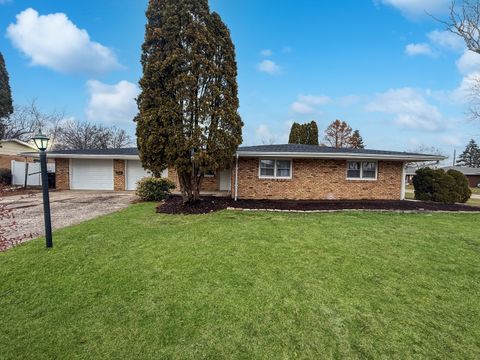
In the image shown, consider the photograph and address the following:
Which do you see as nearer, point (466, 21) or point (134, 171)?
point (466, 21)

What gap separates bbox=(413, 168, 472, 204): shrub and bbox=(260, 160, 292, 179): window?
6.82 meters

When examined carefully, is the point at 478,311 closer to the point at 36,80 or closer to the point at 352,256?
the point at 352,256

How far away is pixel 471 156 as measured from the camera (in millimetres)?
56875

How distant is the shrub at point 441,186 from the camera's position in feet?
40.0

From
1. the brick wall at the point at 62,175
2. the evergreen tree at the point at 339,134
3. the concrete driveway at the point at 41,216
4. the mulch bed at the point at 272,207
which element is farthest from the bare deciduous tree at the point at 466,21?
the evergreen tree at the point at 339,134

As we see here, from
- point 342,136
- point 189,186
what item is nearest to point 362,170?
point 189,186

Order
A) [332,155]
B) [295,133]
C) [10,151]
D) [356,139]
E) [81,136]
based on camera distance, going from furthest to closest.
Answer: [356,139] → [81,136] → [295,133] → [10,151] → [332,155]

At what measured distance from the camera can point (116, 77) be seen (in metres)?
15.1

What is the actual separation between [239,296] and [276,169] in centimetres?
904

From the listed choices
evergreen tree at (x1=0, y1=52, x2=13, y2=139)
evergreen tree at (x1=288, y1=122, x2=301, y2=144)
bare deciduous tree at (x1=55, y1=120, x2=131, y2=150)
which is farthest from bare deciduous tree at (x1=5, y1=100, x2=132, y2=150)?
evergreen tree at (x1=288, y1=122, x2=301, y2=144)

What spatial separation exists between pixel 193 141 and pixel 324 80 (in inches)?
391

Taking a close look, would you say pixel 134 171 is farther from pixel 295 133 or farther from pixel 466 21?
pixel 466 21

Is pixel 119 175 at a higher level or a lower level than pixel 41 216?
higher

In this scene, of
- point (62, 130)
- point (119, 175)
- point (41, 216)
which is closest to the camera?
point (41, 216)
